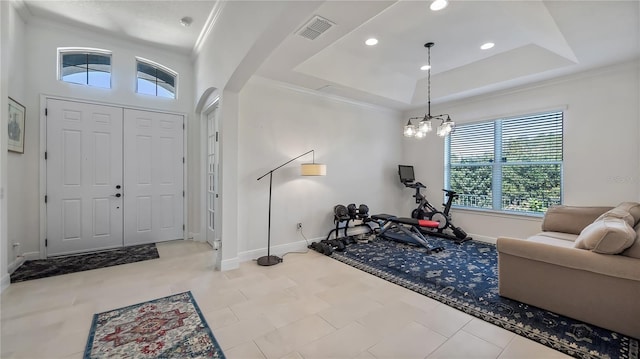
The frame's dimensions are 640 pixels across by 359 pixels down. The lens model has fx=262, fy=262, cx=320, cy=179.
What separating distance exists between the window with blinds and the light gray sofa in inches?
68.1

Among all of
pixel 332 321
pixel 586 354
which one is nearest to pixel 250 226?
pixel 332 321

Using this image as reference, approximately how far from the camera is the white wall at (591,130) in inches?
147

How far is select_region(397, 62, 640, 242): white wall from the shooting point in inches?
147

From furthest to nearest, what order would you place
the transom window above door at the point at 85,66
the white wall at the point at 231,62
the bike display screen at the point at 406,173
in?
the bike display screen at the point at 406,173
the transom window above door at the point at 85,66
the white wall at the point at 231,62

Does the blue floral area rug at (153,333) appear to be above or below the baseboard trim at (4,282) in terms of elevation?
below

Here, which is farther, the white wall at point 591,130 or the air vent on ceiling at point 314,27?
the white wall at point 591,130

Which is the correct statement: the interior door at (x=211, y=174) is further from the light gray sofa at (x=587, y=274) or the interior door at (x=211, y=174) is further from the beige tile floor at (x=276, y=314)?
the light gray sofa at (x=587, y=274)

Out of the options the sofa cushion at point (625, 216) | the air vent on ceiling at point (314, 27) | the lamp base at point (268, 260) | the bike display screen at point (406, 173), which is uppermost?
the air vent on ceiling at point (314, 27)

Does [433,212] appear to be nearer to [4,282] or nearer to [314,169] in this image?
[314,169]

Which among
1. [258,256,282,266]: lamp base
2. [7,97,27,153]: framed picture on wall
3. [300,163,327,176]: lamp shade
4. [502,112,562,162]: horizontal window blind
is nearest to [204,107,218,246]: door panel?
[258,256,282,266]: lamp base

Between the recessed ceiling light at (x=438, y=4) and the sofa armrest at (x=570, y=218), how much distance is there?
131 inches

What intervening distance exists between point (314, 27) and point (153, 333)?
10.7ft

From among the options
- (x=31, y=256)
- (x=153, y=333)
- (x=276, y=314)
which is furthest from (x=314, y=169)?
(x=31, y=256)

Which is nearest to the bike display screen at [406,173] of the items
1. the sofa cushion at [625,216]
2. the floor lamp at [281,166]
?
the floor lamp at [281,166]
